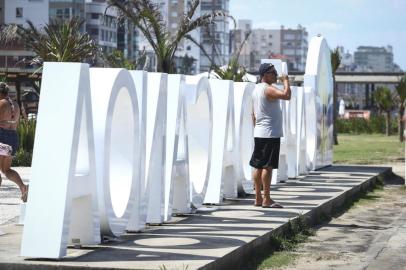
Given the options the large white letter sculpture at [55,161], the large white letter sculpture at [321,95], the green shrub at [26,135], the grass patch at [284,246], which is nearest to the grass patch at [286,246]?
the grass patch at [284,246]

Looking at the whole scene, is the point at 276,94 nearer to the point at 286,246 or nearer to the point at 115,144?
the point at 286,246

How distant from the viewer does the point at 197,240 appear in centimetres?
986

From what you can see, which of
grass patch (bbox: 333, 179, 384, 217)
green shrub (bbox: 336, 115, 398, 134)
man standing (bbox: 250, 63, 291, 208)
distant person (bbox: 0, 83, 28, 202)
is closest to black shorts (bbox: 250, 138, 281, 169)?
man standing (bbox: 250, 63, 291, 208)

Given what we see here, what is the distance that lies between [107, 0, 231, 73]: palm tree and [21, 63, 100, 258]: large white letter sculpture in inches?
792

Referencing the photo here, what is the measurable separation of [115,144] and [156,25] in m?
18.6

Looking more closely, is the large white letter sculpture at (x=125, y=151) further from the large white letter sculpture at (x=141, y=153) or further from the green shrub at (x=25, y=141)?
the green shrub at (x=25, y=141)

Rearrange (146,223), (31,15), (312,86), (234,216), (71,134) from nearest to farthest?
(71,134)
(146,223)
(234,216)
(312,86)
(31,15)

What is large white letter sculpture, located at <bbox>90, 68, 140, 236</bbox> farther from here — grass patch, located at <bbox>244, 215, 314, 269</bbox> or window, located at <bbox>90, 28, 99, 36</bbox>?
window, located at <bbox>90, 28, 99, 36</bbox>

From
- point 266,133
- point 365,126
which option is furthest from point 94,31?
point 266,133

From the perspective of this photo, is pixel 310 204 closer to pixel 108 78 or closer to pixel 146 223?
pixel 146 223

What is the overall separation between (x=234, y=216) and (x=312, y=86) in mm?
9615

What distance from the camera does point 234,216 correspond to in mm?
12172

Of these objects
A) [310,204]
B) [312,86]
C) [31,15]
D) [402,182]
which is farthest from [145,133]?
[31,15]

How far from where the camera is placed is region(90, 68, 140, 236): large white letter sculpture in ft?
31.1
